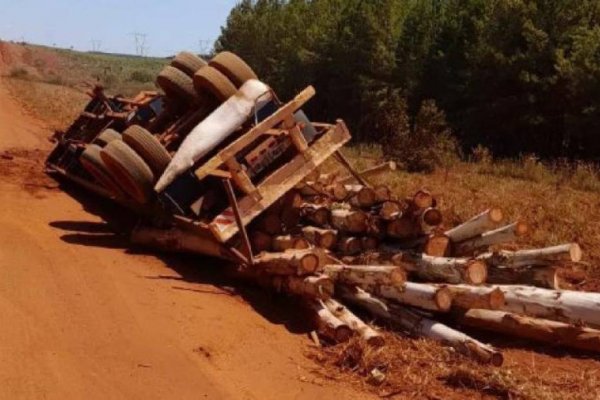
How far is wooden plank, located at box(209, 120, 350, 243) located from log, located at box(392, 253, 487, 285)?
1.57 meters

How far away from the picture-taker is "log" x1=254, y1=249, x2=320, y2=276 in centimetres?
705

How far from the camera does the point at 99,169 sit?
10055mm

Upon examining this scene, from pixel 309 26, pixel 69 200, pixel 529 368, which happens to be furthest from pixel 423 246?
pixel 309 26

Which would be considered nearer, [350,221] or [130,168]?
[350,221]

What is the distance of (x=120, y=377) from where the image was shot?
530 centimetres

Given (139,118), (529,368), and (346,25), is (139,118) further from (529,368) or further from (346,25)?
(346,25)

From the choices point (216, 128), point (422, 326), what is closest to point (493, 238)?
point (422, 326)

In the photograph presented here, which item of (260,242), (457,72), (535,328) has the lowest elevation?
(457,72)

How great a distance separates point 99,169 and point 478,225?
209 inches

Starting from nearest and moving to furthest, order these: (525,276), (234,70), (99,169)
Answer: (525,276), (234,70), (99,169)

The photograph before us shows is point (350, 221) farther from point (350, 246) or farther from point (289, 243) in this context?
point (289, 243)

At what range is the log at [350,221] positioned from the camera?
811cm

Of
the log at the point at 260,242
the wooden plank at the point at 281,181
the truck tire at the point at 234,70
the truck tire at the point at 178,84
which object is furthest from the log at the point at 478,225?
the truck tire at the point at 178,84

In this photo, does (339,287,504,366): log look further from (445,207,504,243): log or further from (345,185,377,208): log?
(345,185,377,208): log
